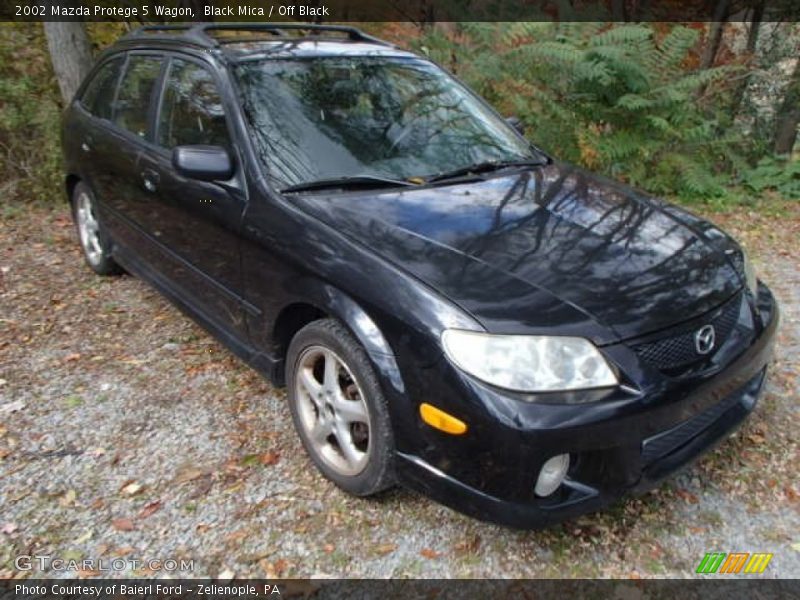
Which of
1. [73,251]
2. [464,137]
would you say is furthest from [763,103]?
[73,251]

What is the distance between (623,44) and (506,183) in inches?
174

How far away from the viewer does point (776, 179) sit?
6.98 m

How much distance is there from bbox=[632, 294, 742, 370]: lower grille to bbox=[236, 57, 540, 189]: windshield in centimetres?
130

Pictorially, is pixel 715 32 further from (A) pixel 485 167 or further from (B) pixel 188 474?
(B) pixel 188 474

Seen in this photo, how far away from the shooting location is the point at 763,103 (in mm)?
7727

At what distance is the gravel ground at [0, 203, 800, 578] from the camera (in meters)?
2.29

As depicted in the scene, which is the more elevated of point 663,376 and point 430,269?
point 430,269

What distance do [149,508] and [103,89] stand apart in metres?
3.01

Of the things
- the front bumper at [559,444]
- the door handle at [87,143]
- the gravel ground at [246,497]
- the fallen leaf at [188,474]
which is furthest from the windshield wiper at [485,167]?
the door handle at [87,143]

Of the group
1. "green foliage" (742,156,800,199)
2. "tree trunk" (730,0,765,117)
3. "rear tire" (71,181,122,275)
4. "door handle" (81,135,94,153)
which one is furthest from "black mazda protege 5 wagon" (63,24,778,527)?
"tree trunk" (730,0,765,117)

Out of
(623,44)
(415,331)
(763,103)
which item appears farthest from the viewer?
(763,103)

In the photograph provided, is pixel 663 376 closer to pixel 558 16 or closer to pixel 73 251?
pixel 73 251

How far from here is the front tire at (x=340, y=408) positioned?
2.26 m

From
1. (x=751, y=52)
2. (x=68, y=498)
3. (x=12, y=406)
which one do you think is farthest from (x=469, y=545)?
(x=751, y=52)
